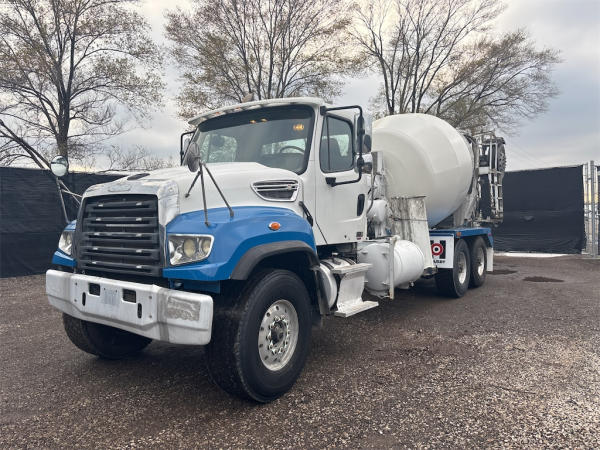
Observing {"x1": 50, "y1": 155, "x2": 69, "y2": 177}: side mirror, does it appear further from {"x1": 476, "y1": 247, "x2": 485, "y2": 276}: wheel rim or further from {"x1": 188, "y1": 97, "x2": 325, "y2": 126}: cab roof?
{"x1": 476, "y1": 247, "x2": 485, "y2": 276}: wheel rim

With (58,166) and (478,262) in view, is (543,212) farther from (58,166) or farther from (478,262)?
(58,166)

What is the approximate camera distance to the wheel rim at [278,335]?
10.9 ft

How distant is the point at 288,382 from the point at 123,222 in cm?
188

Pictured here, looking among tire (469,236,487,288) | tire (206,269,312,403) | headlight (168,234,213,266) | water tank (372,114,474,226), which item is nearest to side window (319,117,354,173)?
tire (206,269,312,403)

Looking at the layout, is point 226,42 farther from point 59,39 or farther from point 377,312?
point 377,312

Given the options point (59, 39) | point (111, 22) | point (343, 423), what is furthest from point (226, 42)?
point (343, 423)

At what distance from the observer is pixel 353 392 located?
137 inches

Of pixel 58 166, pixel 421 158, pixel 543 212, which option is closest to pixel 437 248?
pixel 421 158

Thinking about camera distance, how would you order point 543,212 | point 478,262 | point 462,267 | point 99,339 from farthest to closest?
point 543,212 → point 478,262 → point 462,267 → point 99,339

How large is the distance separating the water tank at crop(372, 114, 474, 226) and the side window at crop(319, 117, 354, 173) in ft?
7.58

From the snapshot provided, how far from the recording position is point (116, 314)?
308 centimetres

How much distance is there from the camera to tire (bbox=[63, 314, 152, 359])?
4.06m

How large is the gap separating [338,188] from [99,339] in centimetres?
292

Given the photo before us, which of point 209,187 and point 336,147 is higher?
point 336,147
